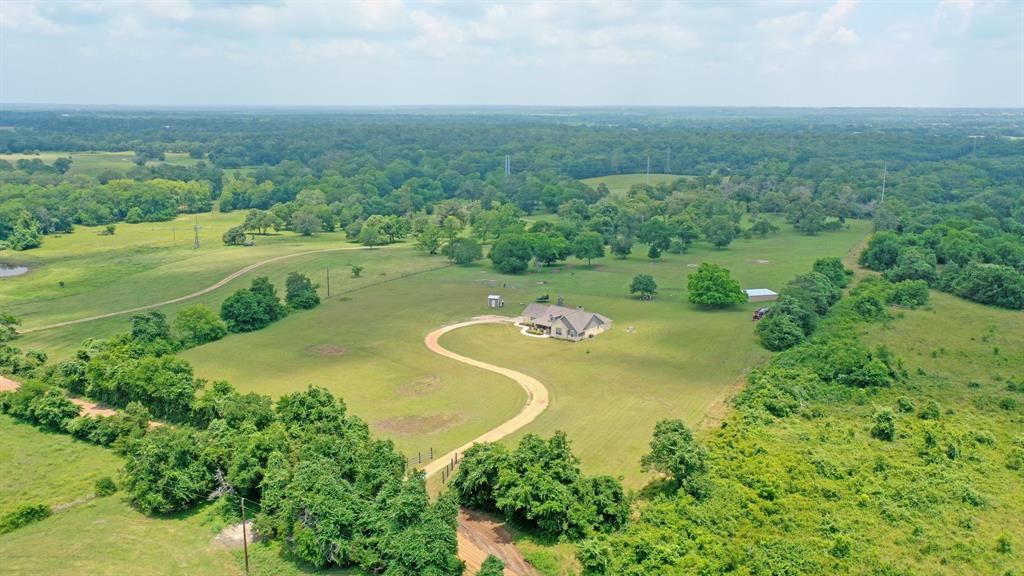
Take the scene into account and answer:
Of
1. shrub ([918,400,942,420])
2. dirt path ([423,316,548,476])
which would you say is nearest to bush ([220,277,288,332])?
dirt path ([423,316,548,476])

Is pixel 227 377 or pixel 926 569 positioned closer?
pixel 926 569

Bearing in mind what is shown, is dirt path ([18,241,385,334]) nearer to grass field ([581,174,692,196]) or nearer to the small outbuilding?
the small outbuilding

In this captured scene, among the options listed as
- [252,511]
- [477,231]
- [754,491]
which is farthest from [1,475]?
[477,231]

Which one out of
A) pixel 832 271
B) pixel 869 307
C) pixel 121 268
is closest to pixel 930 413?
pixel 869 307

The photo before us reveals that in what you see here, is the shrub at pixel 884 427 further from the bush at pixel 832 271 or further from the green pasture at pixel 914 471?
the bush at pixel 832 271

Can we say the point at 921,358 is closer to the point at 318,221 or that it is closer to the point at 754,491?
the point at 754,491

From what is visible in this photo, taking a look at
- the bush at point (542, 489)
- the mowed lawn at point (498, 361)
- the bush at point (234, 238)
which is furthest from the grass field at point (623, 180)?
the bush at point (542, 489)

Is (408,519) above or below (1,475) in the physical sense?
above
